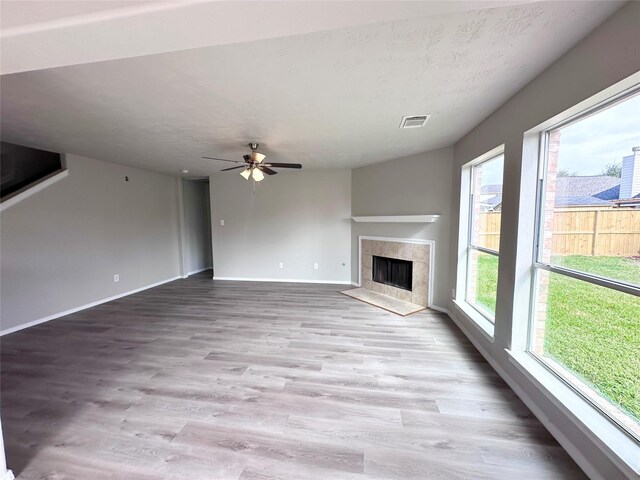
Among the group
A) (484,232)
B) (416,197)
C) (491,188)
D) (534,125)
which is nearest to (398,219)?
(416,197)

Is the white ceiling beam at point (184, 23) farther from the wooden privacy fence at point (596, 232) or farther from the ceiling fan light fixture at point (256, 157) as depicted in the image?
the ceiling fan light fixture at point (256, 157)

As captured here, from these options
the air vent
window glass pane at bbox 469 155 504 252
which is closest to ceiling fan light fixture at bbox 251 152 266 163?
the air vent

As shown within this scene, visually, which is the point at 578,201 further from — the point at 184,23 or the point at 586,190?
the point at 184,23

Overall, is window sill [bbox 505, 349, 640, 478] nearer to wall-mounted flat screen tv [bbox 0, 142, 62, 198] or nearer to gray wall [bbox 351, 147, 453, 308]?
gray wall [bbox 351, 147, 453, 308]

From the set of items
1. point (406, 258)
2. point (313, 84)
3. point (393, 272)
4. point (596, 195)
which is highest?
point (313, 84)

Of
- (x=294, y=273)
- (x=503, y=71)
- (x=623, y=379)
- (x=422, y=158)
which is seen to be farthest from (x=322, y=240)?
(x=623, y=379)

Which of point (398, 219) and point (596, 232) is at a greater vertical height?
point (398, 219)

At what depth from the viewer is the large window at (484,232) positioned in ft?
8.61

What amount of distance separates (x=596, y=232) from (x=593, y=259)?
169 mm

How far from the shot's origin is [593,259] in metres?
1.58

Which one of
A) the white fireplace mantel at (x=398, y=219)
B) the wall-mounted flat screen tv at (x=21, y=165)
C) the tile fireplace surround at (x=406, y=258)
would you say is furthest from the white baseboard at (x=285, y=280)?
the wall-mounted flat screen tv at (x=21, y=165)

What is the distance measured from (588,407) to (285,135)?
Result: 132 inches

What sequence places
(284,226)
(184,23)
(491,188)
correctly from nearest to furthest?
(184,23) < (491,188) < (284,226)

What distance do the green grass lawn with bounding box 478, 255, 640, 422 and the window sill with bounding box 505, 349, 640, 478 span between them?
124mm
